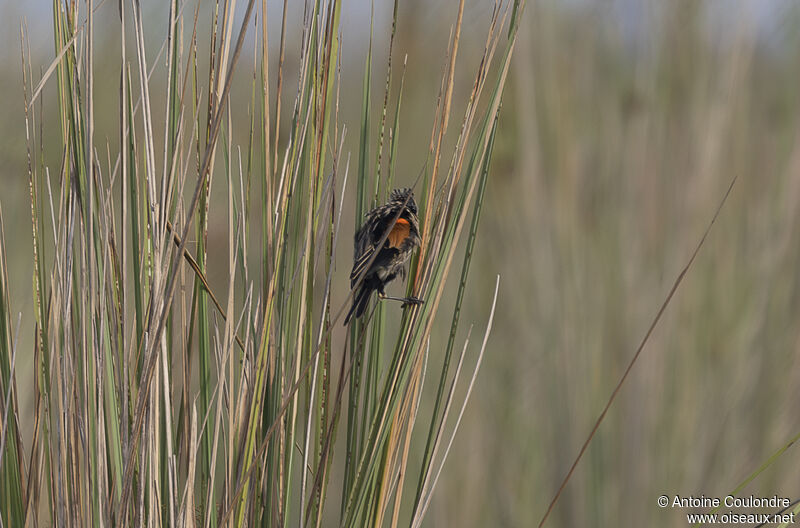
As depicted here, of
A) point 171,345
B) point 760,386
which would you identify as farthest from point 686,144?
point 171,345

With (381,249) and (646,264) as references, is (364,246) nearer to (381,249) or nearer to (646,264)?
(381,249)

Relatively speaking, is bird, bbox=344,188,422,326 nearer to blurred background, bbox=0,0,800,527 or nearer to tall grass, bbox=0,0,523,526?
tall grass, bbox=0,0,523,526

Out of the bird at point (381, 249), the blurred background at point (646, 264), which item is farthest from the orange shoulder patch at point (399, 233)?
the blurred background at point (646, 264)

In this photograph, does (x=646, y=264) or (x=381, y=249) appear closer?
(x=381, y=249)

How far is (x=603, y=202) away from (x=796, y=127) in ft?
1.18

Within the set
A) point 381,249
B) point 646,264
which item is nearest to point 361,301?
point 381,249

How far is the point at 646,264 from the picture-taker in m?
1.20

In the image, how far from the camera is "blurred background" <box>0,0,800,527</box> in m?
1.16

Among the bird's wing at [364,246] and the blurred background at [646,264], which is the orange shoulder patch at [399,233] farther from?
the blurred background at [646,264]

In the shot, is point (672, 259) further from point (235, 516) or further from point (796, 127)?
point (235, 516)

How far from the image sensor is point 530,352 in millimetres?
1246

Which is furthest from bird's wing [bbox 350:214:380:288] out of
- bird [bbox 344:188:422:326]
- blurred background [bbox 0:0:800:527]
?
blurred background [bbox 0:0:800:527]

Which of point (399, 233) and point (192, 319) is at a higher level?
point (399, 233)

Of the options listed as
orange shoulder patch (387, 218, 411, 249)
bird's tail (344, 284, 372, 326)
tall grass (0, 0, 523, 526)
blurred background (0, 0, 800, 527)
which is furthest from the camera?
blurred background (0, 0, 800, 527)
